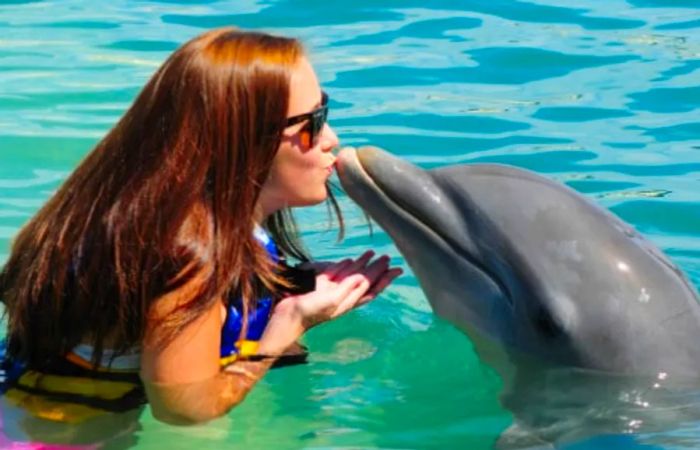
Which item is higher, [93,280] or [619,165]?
[93,280]

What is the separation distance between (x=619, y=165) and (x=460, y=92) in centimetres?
185

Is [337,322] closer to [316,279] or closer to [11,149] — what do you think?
[316,279]

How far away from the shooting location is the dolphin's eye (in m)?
6.43

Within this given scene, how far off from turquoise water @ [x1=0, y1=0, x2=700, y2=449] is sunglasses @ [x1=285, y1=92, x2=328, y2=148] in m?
1.24

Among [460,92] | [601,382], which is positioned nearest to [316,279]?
[601,382]

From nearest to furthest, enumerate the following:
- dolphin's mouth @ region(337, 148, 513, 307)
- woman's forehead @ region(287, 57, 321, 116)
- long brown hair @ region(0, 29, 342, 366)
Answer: long brown hair @ region(0, 29, 342, 366), woman's forehead @ region(287, 57, 321, 116), dolphin's mouth @ region(337, 148, 513, 307)

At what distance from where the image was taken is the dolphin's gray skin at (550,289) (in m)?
6.37

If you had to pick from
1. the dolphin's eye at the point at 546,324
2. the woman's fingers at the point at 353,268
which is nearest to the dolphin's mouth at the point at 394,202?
the dolphin's eye at the point at 546,324

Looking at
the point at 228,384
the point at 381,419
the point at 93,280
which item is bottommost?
the point at 381,419

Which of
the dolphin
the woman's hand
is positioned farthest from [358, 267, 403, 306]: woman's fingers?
the dolphin

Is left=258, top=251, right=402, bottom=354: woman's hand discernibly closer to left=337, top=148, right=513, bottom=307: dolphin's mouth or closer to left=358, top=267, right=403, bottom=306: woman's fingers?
left=358, top=267, right=403, bottom=306: woman's fingers

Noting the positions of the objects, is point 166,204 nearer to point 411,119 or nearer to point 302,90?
point 302,90

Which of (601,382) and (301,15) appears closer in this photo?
(601,382)

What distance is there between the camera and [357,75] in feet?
39.3
